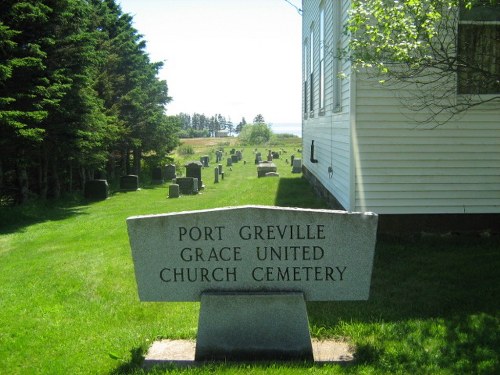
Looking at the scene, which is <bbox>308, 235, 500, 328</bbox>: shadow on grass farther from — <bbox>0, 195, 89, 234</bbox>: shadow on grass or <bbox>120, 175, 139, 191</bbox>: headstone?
<bbox>120, 175, 139, 191</bbox>: headstone

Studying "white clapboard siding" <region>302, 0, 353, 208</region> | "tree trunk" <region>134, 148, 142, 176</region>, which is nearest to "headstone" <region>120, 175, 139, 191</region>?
"tree trunk" <region>134, 148, 142, 176</region>

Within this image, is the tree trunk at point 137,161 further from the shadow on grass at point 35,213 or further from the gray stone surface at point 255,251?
the gray stone surface at point 255,251

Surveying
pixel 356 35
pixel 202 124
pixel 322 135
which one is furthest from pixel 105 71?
pixel 202 124

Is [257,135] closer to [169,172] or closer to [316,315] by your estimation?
[169,172]

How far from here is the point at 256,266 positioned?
4.93 metres

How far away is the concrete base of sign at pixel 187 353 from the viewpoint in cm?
487

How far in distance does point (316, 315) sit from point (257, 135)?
3422 inches

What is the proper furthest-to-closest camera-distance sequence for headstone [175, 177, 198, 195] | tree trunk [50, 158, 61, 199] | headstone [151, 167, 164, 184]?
headstone [151, 167, 164, 184] < headstone [175, 177, 198, 195] < tree trunk [50, 158, 61, 199]

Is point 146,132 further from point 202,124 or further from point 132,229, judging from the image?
point 202,124

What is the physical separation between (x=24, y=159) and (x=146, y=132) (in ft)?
46.2

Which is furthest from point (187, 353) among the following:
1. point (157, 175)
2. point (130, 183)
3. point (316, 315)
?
point (157, 175)

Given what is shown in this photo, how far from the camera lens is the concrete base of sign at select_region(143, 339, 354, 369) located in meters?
4.87

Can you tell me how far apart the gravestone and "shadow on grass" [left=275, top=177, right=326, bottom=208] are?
336 inches

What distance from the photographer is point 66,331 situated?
615 centimetres
